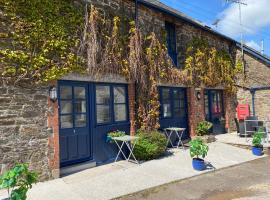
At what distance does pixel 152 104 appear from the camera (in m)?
9.65

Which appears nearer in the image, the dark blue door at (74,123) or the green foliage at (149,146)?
the dark blue door at (74,123)

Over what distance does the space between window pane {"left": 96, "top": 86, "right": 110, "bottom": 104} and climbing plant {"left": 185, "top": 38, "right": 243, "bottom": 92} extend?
427 centimetres

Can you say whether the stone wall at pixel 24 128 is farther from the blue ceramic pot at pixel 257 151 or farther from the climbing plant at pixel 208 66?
the blue ceramic pot at pixel 257 151

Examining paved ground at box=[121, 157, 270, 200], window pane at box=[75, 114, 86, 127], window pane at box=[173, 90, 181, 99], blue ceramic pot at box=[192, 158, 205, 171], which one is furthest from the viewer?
window pane at box=[173, 90, 181, 99]

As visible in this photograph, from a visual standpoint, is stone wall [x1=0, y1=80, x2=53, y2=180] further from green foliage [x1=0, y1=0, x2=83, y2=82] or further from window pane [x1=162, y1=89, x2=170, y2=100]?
window pane [x1=162, y1=89, x2=170, y2=100]

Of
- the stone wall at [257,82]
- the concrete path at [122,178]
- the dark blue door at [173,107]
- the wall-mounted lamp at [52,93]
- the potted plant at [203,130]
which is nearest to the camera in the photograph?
the concrete path at [122,178]

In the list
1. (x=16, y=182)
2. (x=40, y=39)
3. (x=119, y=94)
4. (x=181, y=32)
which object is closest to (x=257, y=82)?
(x=181, y=32)

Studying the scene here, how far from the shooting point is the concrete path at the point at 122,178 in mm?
5863

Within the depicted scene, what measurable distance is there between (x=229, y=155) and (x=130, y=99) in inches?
155

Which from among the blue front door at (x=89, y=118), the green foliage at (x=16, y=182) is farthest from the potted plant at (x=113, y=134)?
the green foliage at (x=16, y=182)

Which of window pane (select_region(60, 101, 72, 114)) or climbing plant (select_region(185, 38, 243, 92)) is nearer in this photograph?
window pane (select_region(60, 101, 72, 114))

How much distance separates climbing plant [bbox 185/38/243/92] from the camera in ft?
38.8

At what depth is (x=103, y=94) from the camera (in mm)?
8578

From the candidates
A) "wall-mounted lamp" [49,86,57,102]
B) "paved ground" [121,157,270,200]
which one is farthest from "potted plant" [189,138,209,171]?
"wall-mounted lamp" [49,86,57,102]
